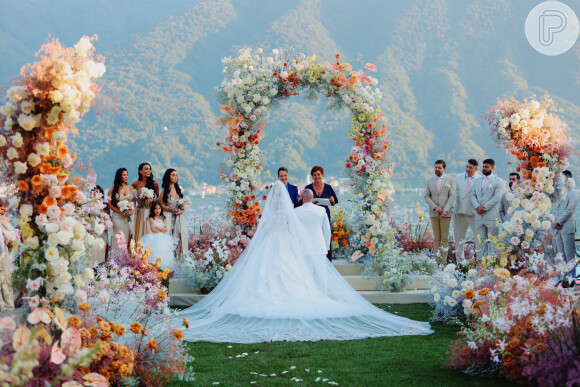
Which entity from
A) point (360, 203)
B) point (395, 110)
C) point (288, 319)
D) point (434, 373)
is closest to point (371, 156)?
point (360, 203)

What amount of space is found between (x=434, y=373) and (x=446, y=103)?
4300 cm

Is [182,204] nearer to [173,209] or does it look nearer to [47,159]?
[173,209]

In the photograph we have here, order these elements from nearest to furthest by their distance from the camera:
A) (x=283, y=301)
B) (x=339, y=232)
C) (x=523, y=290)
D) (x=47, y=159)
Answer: (x=47, y=159)
(x=523, y=290)
(x=283, y=301)
(x=339, y=232)

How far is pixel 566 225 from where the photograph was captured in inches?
419

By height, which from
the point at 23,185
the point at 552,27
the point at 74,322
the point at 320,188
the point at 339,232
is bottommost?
the point at 74,322

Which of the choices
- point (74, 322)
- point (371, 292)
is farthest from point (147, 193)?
point (74, 322)

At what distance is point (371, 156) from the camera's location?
11.6 m

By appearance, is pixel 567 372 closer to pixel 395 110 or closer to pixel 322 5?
pixel 395 110

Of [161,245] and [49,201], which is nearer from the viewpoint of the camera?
[49,201]

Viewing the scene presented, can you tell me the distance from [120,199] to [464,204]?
610cm

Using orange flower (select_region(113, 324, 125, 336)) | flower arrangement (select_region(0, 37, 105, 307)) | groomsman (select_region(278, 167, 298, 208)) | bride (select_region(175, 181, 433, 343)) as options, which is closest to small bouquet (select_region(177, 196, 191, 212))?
groomsman (select_region(278, 167, 298, 208))

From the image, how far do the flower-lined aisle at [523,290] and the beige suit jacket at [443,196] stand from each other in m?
1.66

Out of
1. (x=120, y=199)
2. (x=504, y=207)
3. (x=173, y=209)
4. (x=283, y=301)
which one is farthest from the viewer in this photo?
(x=504, y=207)

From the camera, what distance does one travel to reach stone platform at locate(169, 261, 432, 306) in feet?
33.3
